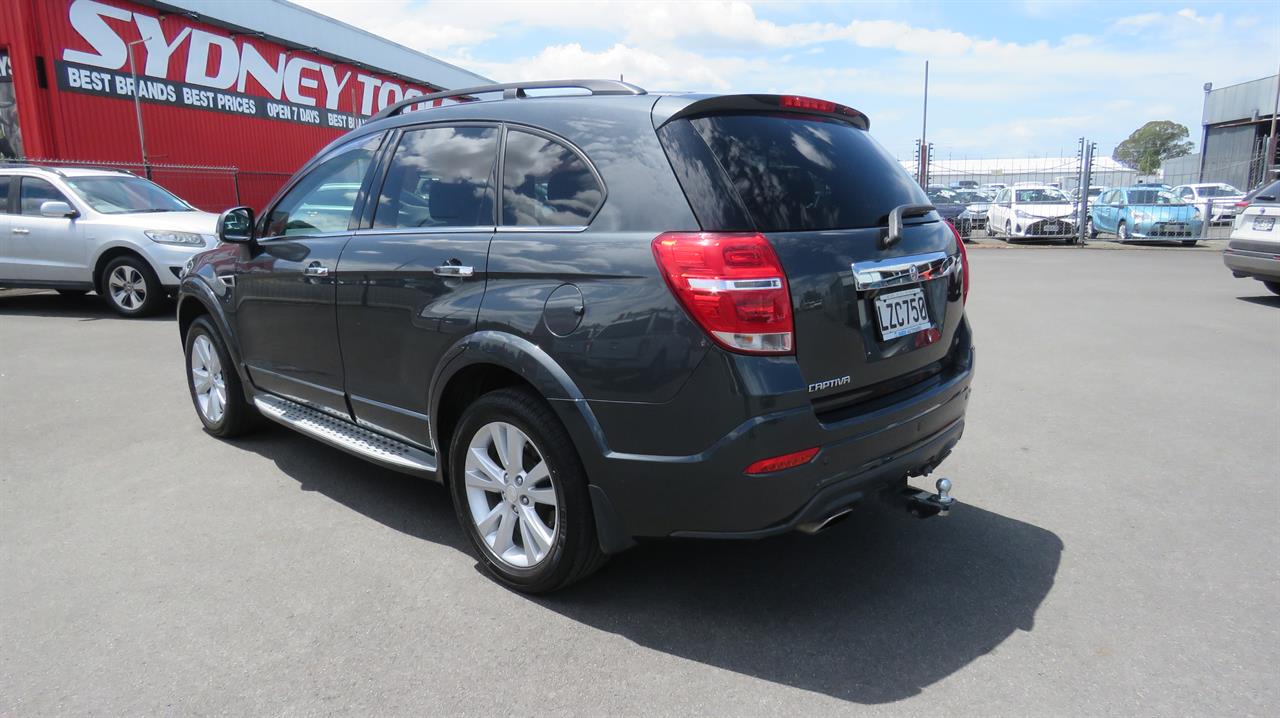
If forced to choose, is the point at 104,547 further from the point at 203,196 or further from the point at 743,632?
the point at 203,196

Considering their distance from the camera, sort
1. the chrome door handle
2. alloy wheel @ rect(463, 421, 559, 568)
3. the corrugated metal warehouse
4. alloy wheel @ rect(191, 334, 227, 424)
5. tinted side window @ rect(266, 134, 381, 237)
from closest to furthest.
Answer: alloy wheel @ rect(463, 421, 559, 568) < the chrome door handle < tinted side window @ rect(266, 134, 381, 237) < alloy wheel @ rect(191, 334, 227, 424) < the corrugated metal warehouse

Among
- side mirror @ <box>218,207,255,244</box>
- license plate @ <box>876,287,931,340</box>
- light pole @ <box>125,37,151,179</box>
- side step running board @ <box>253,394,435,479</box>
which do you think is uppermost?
light pole @ <box>125,37,151,179</box>

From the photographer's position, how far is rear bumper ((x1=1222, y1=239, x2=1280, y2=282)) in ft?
33.5

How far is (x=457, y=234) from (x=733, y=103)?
47.6 inches

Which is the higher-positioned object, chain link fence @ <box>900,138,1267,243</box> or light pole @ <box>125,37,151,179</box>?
light pole @ <box>125,37,151,179</box>

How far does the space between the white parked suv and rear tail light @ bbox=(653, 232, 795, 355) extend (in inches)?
357

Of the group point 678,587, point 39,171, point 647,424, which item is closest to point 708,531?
point 647,424

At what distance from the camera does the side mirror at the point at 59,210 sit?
10.2 metres

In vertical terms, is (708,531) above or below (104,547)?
above

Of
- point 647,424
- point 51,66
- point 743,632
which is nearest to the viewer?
point 647,424

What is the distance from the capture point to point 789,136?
3.08 metres

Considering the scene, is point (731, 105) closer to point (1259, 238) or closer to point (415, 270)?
point (415, 270)

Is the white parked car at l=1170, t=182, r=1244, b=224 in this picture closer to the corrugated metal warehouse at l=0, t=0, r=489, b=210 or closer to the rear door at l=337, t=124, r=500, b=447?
the corrugated metal warehouse at l=0, t=0, r=489, b=210

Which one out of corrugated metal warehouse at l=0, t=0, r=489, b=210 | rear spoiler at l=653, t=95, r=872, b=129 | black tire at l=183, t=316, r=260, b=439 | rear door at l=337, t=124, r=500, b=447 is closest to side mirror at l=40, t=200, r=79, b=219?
black tire at l=183, t=316, r=260, b=439
